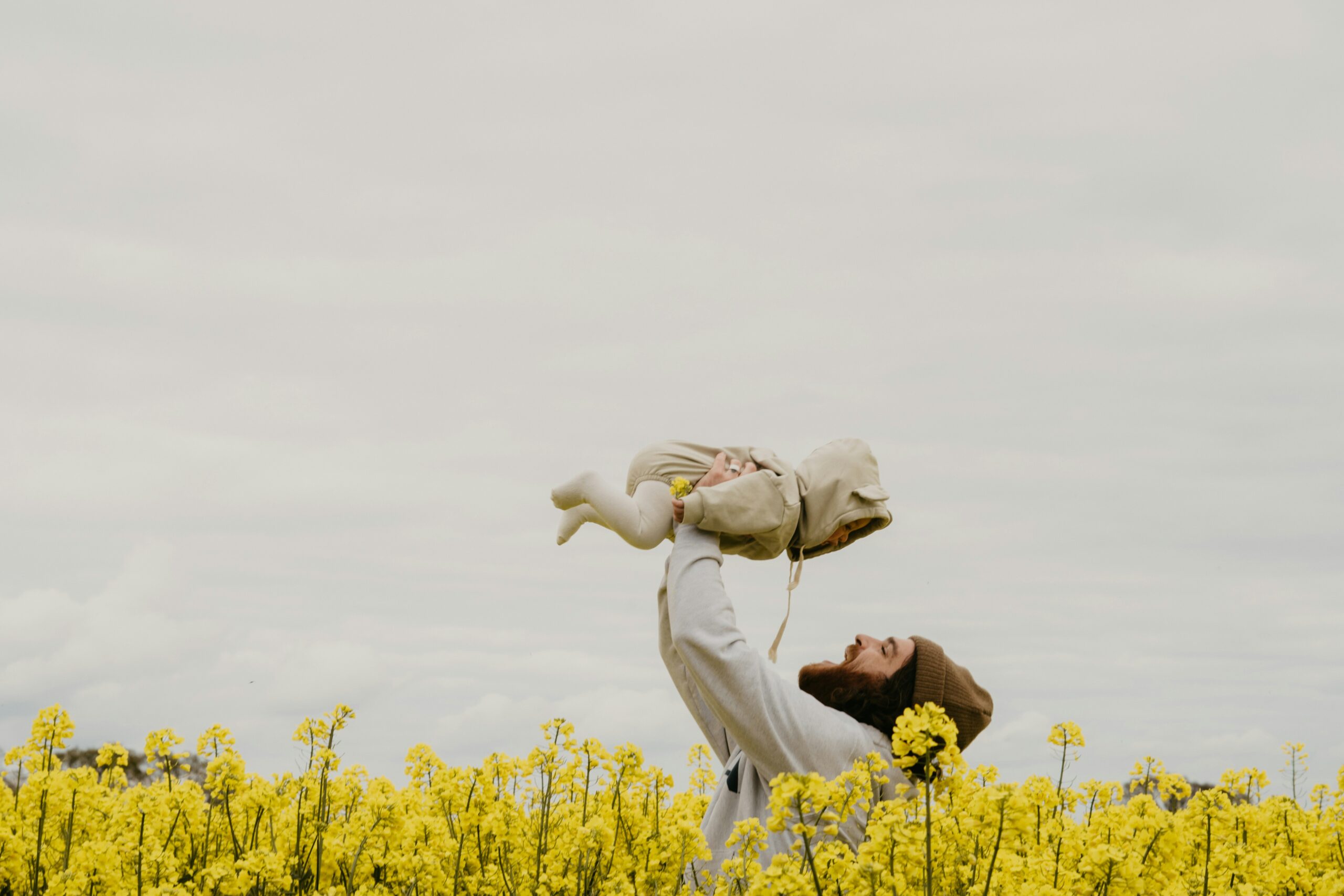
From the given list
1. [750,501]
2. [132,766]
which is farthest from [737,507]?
[132,766]

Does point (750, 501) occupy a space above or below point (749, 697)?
above

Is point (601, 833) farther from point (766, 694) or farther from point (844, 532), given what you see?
point (844, 532)

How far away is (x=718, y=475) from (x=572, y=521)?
0.50 m

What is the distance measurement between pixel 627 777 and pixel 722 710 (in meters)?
0.42

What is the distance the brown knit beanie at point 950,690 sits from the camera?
3.48m

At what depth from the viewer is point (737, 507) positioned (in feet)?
11.7

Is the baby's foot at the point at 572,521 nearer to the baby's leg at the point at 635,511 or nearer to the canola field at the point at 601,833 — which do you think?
the baby's leg at the point at 635,511

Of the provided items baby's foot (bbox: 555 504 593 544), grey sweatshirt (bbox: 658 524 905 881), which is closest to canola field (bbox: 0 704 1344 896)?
grey sweatshirt (bbox: 658 524 905 881)

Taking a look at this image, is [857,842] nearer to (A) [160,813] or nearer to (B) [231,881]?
(B) [231,881]

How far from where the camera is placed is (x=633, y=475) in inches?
155

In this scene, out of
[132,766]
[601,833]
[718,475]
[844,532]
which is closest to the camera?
[601,833]

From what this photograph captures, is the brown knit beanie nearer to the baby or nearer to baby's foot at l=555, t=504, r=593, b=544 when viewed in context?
the baby

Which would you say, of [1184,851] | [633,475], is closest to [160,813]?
[633,475]

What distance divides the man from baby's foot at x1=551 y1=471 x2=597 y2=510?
327mm
